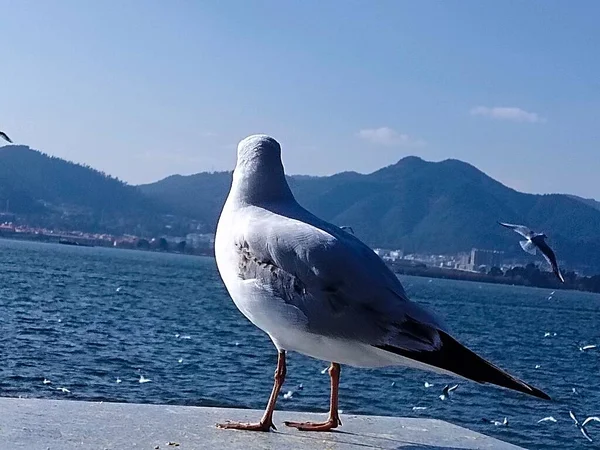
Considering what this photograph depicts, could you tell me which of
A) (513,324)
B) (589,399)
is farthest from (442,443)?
(513,324)

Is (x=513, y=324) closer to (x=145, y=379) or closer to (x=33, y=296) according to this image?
(x=33, y=296)

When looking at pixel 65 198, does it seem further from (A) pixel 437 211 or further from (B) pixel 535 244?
(B) pixel 535 244

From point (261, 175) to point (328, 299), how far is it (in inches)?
36.4

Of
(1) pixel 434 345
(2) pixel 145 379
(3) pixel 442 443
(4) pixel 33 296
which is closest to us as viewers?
(1) pixel 434 345

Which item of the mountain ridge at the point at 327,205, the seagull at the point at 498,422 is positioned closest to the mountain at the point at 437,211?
the mountain ridge at the point at 327,205

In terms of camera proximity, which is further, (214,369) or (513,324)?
(513,324)

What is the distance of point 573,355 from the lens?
47.1 m

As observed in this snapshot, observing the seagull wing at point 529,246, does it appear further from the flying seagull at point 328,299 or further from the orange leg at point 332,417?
the flying seagull at point 328,299

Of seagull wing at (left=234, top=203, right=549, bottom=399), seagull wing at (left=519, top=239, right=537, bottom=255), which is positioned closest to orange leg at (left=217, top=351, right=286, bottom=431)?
seagull wing at (left=234, top=203, right=549, bottom=399)

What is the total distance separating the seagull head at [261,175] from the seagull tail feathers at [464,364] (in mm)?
1129

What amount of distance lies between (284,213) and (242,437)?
3.68 feet

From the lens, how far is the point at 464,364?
4148mm

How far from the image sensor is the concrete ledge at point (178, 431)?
4512 mm

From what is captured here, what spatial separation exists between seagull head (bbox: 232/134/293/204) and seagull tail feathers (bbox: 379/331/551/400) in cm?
113
